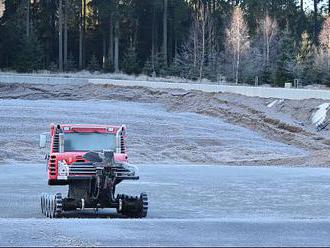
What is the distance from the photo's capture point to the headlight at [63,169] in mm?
15641

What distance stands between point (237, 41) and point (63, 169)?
52.9 m

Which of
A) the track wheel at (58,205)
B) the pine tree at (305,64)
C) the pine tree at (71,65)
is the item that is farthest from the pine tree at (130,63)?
the track wheel at (58,205)

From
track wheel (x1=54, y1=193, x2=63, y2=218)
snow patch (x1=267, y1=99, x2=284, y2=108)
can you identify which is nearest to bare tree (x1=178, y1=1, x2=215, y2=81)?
snow patch (x1=267, y1=99, x2=284, y2=108)

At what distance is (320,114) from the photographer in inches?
1740

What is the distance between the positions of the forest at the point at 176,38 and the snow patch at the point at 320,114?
19.1 metres

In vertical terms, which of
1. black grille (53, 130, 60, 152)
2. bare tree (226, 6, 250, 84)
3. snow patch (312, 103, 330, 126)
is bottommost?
snow patch (312, 103, 330, 126)

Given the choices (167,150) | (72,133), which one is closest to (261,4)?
(167,150)

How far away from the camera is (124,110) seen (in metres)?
46.2

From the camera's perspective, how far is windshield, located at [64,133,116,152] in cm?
1633

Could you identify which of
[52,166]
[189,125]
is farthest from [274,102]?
[52,166]

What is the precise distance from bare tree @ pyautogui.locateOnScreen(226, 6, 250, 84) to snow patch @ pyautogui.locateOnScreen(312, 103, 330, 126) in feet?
72.6

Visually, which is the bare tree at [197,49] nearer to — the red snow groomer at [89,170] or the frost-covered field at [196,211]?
the frost-covered field at [196,211]

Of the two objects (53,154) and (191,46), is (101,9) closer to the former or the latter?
(191,46)

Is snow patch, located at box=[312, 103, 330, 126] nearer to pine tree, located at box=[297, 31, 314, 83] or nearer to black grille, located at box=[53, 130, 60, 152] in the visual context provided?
pine tree, located at box=[297, 31, 314, 83]
